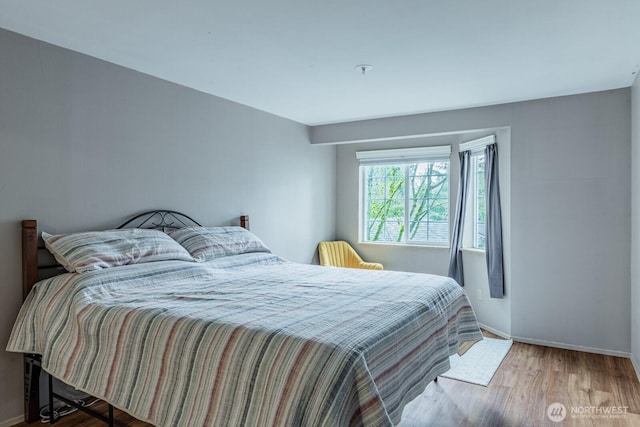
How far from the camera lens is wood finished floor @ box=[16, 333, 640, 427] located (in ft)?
8.25

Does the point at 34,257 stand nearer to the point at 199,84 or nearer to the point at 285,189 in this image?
the point at 199,84

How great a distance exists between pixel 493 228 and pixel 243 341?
3.32 metres

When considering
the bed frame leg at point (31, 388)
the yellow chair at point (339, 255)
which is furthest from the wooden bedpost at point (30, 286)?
the yellow chair at point (339, 255)

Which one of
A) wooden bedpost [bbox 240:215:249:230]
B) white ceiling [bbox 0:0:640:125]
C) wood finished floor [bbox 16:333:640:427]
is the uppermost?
white ceiling [bbox 0:0:640:125]

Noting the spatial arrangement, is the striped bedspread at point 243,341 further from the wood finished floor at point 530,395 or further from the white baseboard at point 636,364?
the white baseboard at point 636,364

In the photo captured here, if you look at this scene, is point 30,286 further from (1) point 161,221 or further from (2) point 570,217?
(2) point 570,217

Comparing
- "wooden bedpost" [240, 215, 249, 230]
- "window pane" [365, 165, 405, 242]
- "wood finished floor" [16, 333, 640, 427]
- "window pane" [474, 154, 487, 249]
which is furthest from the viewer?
"window pane" [365, 165, 405, 242]

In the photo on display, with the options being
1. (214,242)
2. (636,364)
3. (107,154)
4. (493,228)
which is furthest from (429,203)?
(107,154)

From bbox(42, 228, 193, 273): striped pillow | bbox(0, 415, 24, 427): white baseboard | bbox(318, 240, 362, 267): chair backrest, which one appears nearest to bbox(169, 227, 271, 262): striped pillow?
bbox(42, 228, 193, 273): striped pillow

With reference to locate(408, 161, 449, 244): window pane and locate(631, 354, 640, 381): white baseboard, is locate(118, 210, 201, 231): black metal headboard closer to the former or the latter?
locate(408, 161, 449, 244): window pane

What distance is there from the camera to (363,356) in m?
1.56

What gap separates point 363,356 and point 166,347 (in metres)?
0.88

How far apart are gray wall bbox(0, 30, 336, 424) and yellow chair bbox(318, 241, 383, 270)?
0.85 metres

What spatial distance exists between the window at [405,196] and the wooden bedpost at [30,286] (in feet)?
12.9
